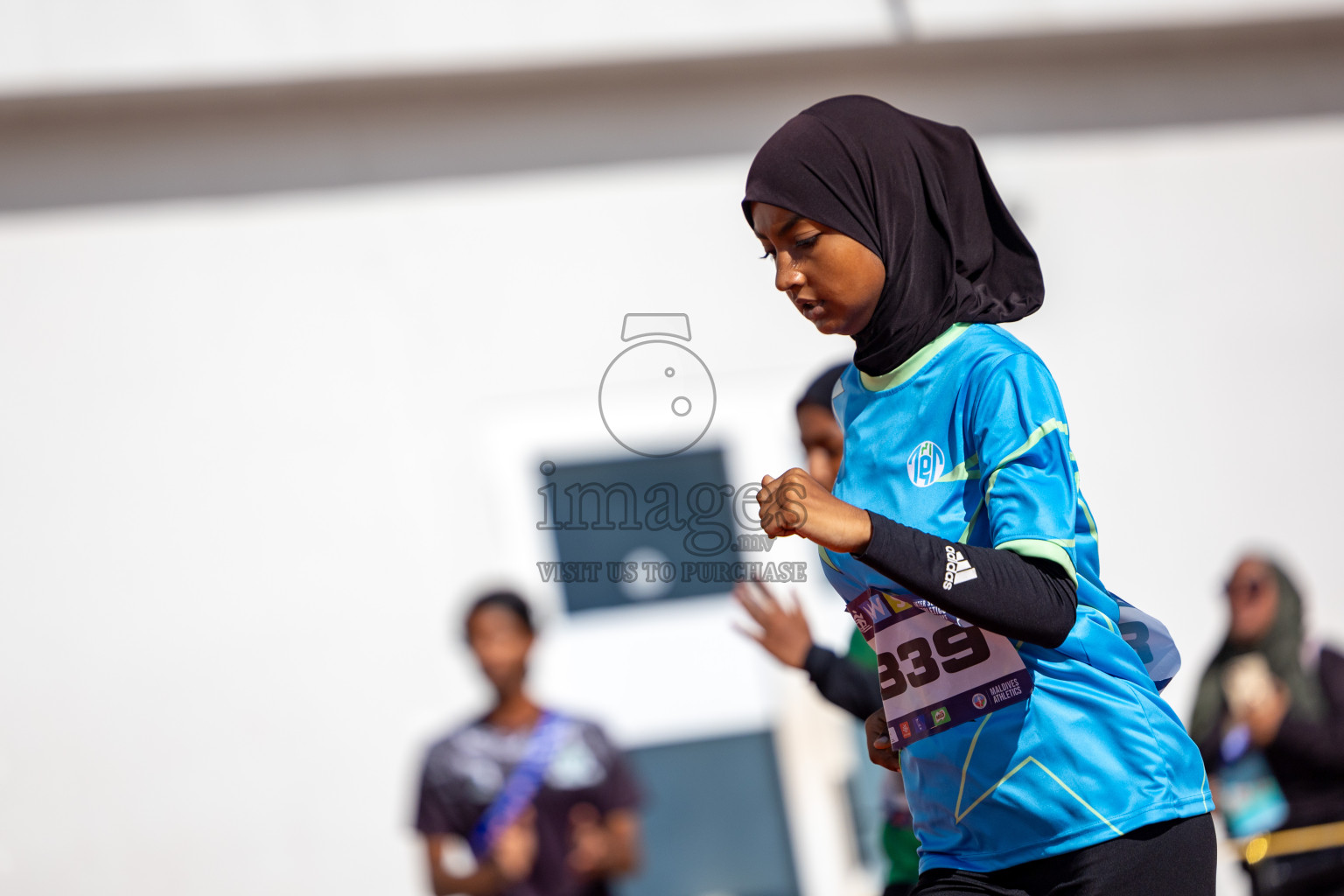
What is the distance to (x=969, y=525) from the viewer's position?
1.34m

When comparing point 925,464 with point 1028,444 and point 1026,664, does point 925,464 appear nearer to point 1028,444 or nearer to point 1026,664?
point 1028,444

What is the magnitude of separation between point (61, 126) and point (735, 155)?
8.52 ft

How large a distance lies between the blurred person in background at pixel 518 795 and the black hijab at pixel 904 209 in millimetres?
2488

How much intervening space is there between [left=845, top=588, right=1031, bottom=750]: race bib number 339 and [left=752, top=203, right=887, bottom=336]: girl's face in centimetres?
34

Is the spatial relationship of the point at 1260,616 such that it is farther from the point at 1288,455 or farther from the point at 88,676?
the point at 88,676

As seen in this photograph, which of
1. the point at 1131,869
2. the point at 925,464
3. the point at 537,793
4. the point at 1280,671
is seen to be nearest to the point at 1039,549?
the point at 925,464

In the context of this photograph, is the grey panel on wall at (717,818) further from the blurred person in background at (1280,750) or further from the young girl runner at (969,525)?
the young girl runner at (969,525)

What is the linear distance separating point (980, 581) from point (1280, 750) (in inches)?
121

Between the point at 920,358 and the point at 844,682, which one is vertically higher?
the point at 920,358

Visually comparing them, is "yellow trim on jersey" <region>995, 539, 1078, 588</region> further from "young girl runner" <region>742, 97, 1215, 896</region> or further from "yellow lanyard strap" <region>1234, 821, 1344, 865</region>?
"yellow lanyard strap" <region>1234, 821, 1344, 865</region>

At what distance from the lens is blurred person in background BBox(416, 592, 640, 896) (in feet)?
11.6

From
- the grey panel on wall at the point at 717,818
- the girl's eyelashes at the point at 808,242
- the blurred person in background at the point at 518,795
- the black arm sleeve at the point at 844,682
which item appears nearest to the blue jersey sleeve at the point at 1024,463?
the girl's eyelashes at the point at 808,242

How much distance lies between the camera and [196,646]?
4.46m

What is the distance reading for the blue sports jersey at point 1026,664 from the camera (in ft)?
4.21
